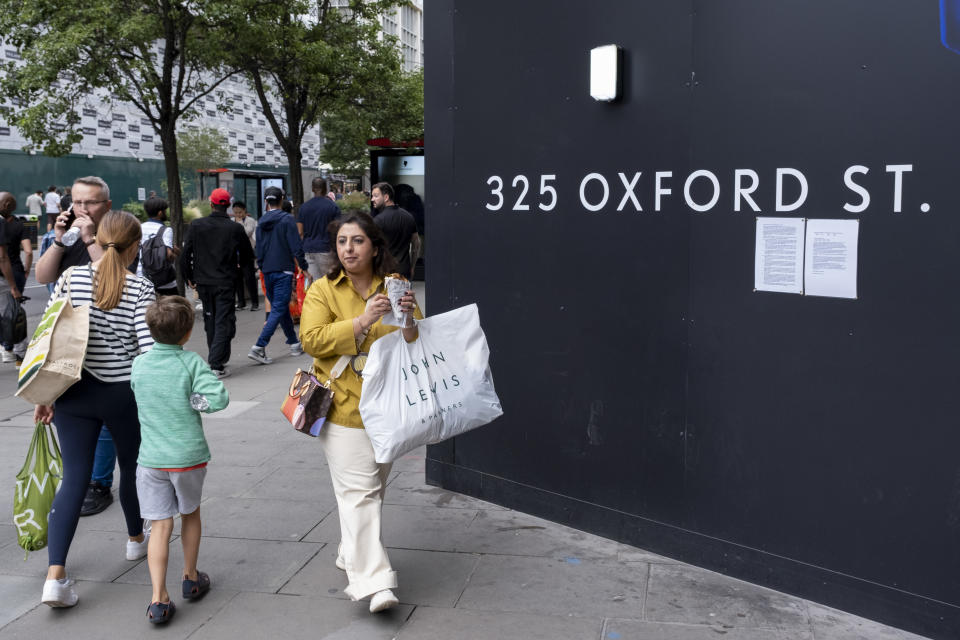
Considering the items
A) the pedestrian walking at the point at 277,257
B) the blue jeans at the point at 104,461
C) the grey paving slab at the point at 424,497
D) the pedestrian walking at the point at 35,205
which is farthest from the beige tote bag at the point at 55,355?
the pedestrian walking at the point at 35,205

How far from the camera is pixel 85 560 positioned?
4.86 metres

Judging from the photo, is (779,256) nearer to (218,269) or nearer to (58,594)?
(58,594)

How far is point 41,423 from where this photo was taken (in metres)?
4.55

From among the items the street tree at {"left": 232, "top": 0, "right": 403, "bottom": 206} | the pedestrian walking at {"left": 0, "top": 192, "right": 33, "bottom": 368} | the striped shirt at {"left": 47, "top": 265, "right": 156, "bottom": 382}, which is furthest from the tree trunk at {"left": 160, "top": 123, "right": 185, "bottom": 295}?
the striped shirt at {"left": 47, "top": 265, "right": 156, "bottom": 382}

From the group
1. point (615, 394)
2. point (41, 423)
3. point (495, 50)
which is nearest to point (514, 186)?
point (495, 50)

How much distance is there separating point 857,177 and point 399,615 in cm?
273

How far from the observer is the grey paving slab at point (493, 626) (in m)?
3.95

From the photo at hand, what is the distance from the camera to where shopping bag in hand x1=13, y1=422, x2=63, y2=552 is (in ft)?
14.7

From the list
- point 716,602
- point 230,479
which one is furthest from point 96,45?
point 716,602

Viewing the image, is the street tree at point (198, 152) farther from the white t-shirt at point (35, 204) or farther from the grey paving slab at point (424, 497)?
the grey paving slab at point (424, 497)

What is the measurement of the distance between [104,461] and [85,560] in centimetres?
88

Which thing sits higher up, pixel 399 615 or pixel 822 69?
pixel 822 69

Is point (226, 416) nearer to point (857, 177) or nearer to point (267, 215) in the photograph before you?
point (267, 215)

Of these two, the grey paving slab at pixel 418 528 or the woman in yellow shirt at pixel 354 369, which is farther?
the grey paving slab at pixel 418 528
